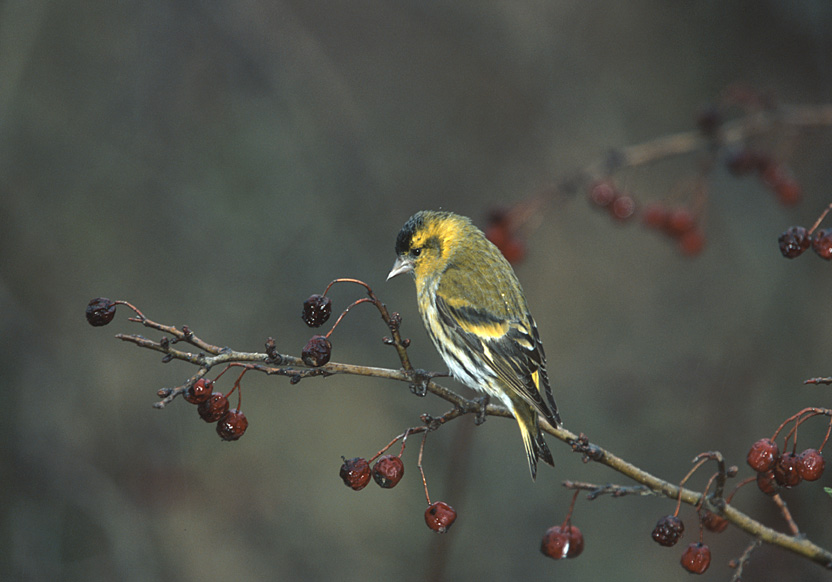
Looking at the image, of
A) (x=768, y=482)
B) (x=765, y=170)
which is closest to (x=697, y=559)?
(x=768, y=482)

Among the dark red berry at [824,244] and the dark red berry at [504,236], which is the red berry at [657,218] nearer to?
the dark red berry at [504,236]

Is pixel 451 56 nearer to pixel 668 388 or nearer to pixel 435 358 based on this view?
pixel 435 358

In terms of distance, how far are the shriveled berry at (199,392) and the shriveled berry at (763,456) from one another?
1696mm

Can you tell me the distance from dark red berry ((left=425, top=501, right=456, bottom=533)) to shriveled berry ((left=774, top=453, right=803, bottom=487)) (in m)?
1.06

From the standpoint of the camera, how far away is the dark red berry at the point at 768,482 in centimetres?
251

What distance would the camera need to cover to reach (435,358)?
7.28m

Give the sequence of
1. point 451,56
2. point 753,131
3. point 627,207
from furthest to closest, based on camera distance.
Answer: point 451,56
point 627,207
point 753,131

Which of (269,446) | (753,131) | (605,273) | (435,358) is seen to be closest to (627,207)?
(753,131)

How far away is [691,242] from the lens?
480cm

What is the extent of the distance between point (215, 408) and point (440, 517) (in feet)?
2.77

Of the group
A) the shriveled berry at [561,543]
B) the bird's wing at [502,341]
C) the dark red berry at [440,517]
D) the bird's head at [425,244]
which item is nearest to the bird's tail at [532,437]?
the bird's wing at [502,341]

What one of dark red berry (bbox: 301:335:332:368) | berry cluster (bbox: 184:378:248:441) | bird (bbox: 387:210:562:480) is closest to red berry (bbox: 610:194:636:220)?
bird (bbox: 387:210:562:480)

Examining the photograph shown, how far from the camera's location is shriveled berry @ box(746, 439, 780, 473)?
2451 mm

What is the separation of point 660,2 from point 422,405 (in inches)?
183
